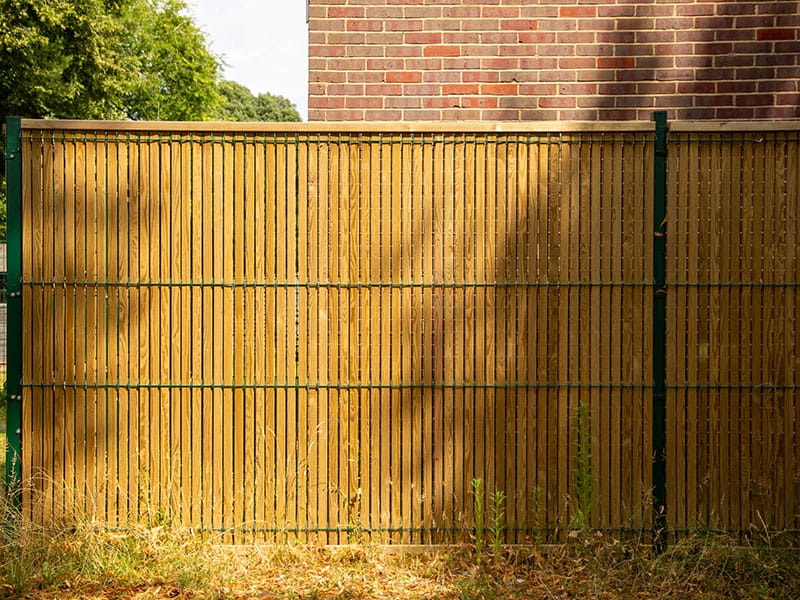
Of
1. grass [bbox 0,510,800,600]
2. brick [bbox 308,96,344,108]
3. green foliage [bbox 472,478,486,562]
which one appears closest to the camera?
grass [bbox 0,510,800,600]

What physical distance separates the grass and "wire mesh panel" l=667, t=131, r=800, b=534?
34 centimetres

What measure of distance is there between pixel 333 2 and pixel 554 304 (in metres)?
2.74

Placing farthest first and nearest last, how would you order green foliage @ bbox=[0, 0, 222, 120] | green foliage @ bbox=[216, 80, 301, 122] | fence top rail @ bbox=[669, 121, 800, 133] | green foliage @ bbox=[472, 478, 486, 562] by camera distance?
1. green foliage @ bbox=[216, 80, 301, 122]
2. green foliage @ bbox=[0, 0, 222, 120]
3. fence top rail @ bbox=[669, 121, 800, 133]
4. green foliage @ bbox=[472, 478, 486, 562]

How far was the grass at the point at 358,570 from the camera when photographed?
388 centimetres

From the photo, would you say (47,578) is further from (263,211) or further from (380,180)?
(380,180)

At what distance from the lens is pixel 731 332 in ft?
14.3

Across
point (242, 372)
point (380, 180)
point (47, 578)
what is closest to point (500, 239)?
point (380, 180)

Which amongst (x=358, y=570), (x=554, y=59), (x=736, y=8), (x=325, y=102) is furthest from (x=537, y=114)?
(x=358, y=570)

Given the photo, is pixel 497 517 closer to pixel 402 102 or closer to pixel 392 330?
pixel 392 330

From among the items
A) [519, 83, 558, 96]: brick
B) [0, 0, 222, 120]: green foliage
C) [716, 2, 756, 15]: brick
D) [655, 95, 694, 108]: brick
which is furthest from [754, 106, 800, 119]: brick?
[0, 0, 222, 120]: green foliage

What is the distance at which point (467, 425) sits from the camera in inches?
170

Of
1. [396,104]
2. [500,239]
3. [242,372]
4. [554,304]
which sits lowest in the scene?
[242,372]

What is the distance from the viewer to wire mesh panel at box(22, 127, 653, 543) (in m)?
4.30

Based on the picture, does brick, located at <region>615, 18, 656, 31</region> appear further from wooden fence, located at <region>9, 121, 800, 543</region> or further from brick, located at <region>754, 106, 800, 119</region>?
wooden fence, located at <region>9, 121, 800, 543</region>
